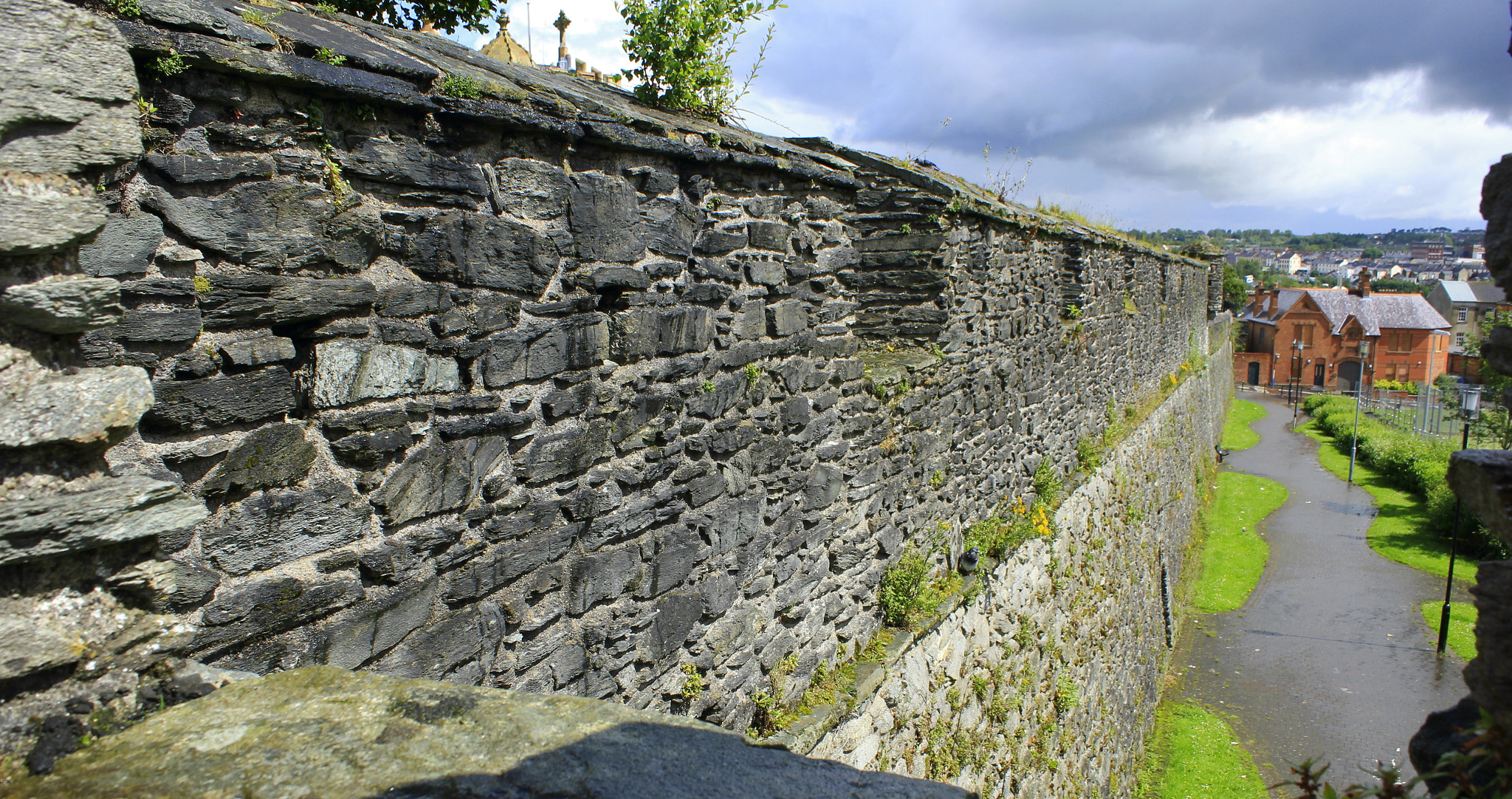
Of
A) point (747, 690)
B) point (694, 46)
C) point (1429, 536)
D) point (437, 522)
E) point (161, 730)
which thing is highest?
point (694, 46)

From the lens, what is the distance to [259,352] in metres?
2.17

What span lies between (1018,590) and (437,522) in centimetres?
544

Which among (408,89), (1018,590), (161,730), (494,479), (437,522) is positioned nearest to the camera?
(161,730)

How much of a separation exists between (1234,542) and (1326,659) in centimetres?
604

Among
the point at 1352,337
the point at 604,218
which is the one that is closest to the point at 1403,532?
the point at 604,218

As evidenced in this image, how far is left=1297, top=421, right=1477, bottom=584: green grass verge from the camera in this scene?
18516 mm

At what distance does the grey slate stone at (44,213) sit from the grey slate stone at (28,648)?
75cm

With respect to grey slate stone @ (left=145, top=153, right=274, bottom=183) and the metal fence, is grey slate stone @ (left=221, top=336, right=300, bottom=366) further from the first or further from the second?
the metal fence

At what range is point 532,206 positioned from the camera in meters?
2.86

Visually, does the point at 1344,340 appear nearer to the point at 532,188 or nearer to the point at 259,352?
the point at 532,188

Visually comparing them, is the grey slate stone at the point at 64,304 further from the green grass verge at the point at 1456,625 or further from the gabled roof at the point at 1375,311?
the gabled roof at the point at 1375,311

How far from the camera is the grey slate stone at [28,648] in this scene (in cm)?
156

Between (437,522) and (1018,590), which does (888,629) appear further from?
(437,522)

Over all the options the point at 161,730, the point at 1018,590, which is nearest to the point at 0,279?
the point at 161,730
